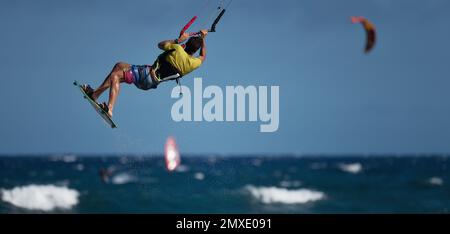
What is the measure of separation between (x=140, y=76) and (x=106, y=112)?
2.83 feet

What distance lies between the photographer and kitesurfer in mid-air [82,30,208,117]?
8984 mm

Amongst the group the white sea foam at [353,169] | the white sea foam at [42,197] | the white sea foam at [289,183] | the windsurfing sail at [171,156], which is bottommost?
the windsurfing sail at [171,156]

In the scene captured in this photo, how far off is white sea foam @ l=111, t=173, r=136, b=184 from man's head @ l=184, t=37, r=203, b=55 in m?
40.2

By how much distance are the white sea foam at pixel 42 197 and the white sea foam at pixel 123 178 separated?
4656 millimetres

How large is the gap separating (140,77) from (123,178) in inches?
1657

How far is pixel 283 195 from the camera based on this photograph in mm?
42375

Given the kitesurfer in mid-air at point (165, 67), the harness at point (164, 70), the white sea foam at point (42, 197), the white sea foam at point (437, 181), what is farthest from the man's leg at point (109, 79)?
the white sea foam at point (437, 181)

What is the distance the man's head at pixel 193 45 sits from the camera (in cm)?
919

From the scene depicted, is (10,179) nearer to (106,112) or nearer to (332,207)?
(332,207)

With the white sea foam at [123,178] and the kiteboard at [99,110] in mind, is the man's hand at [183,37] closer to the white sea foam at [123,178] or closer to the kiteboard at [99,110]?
the kiteboard at [99,110]

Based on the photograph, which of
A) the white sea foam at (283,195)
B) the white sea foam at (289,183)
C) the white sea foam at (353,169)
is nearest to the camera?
the white sea foam at (283,195)

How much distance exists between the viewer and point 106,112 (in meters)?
9.61

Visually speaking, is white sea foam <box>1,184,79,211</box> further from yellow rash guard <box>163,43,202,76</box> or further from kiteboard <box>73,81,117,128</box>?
yellow rash guard <box>163,43,202,76</box>
